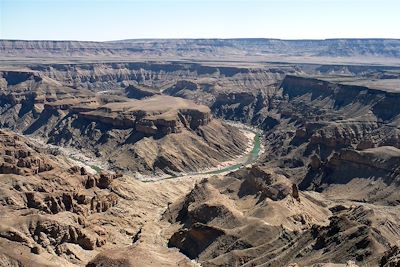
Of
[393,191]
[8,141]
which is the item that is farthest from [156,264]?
[8,141]

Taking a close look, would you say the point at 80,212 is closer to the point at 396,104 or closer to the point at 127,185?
the point at 127,185

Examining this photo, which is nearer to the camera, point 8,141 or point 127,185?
point 127,185

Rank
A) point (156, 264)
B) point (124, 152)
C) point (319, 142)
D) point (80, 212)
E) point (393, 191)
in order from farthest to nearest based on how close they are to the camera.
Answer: point (124, 152) < point (319, 142) < point (393, 191) < point (80, 212) < point (156, 264)

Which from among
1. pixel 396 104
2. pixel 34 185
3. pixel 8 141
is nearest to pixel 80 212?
pixel 34 185

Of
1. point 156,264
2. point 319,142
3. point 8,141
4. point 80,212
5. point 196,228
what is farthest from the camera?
point 319,142

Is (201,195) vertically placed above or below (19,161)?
below

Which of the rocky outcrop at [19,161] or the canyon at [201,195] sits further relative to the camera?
the rocky outcrop at [19,161]

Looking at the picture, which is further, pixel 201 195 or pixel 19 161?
pixel 19 161

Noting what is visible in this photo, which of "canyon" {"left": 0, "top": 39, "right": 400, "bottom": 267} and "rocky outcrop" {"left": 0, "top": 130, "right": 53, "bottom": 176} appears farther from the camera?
"rocky outcrop" {"left": 0, "top": 130, "right": 53, "bottom": 176}

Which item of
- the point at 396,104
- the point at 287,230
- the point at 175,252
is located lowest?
the point at 175,252

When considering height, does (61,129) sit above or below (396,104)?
below
